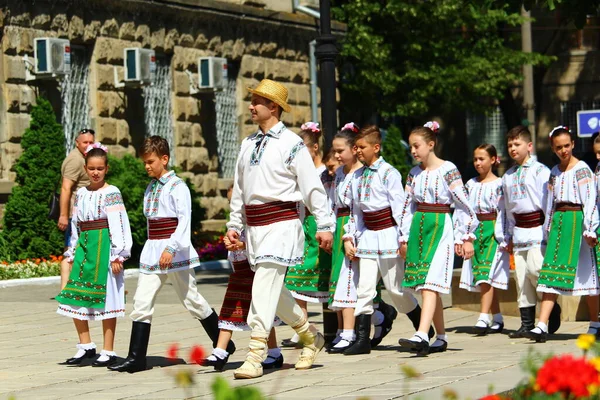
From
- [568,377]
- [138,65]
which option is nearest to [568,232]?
[568,377]

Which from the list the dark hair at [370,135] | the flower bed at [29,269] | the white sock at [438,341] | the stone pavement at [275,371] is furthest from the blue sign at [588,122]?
the white sock at [438,341]

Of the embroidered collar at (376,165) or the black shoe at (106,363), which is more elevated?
the embroidered collar at (376,165)

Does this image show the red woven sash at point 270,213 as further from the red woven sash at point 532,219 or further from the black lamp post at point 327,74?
the red woven sash at point 532,219

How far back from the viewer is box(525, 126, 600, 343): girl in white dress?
1217 centimetres

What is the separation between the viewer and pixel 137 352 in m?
10.4

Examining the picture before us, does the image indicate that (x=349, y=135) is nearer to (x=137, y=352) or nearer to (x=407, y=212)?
(x=407, y=212)

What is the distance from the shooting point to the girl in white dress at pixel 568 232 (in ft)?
39.9

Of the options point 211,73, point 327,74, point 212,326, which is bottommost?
point 212,326

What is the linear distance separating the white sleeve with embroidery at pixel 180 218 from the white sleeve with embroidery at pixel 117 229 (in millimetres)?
489

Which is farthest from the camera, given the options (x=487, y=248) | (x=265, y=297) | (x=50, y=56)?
(x=50, y=56)

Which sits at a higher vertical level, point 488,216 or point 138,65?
point 138,65

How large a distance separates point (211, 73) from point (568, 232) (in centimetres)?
1312

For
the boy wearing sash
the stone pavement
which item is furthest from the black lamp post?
the boy wearing sash

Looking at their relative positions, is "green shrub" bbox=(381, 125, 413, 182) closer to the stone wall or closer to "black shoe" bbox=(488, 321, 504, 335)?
the stone wall
